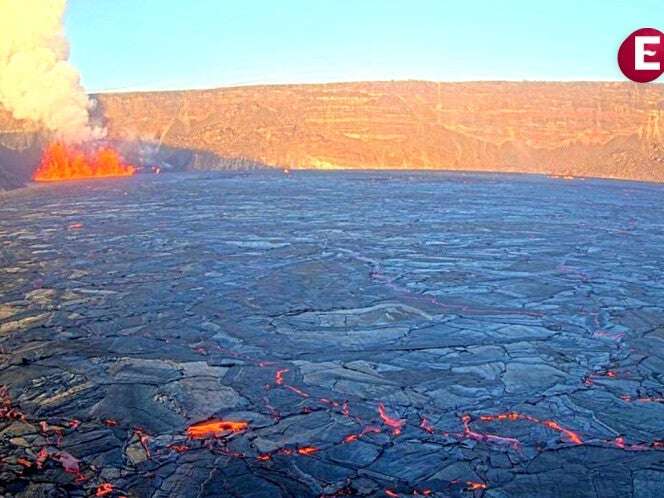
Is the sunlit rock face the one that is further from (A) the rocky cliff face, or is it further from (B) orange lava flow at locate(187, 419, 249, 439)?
(B) orange lava flow at locate(187, 419, 249, 439)

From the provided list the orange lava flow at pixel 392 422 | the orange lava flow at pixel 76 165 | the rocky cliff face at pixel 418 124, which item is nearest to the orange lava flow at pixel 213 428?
the orange lava flow at pixel 392 422

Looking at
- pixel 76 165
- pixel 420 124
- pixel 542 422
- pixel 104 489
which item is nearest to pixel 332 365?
pixel 542 422

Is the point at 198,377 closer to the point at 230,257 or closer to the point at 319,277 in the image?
the point at 319,277

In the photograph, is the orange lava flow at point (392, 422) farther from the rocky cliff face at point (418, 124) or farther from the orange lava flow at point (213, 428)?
the rocky cliff face at point (418, 124)

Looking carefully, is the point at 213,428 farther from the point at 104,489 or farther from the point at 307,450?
the point at 104,489

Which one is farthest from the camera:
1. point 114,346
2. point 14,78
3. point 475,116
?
Result: point 475,116

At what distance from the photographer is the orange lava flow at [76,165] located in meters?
34.3

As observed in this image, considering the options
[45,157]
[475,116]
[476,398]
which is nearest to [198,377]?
[476,398]

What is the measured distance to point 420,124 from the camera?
160ft

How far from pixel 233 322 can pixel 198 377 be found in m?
1.73

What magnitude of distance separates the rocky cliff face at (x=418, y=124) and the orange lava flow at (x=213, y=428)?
39.2m

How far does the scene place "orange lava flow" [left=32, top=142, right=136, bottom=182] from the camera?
112 feet

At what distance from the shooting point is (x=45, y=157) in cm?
3506

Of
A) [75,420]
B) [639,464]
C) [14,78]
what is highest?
[14,78]
